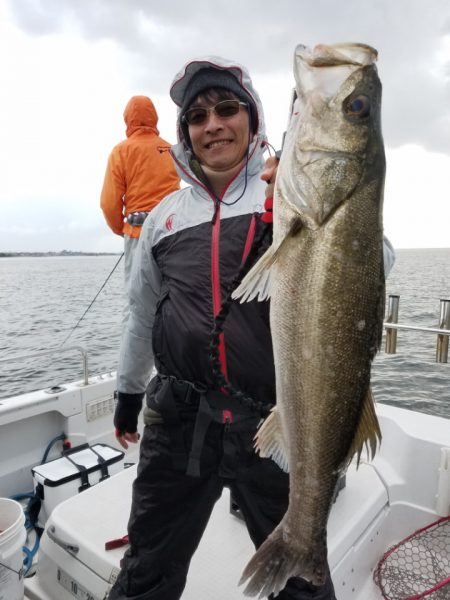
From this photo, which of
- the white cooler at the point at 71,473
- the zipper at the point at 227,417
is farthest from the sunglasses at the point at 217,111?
the white cooler at the point at 71,473

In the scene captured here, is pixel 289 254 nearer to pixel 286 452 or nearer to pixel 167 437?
pixel 286 452

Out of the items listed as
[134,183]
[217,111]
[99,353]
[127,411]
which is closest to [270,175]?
[217,111]

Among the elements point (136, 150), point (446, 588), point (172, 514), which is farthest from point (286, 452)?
point (136, 150)

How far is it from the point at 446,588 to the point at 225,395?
2.44 meters

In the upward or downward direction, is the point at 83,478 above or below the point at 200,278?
below

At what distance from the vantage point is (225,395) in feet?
6.74

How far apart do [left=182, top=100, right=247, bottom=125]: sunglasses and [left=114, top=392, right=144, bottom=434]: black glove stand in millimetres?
1572

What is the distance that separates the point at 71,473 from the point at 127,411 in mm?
1871

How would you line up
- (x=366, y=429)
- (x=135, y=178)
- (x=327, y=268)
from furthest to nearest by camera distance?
(x=135, y=178) < (x=366, y=429) < (x=327, y=268)

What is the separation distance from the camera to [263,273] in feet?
5.49

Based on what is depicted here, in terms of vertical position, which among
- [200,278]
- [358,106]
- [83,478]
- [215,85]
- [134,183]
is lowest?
[83,478]

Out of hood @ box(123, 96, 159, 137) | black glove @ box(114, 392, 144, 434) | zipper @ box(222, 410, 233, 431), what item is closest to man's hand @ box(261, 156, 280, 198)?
zipper @ box(222, 410, 233, 431)

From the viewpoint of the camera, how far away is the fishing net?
3.14m

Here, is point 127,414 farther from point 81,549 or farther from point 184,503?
point 81,549
